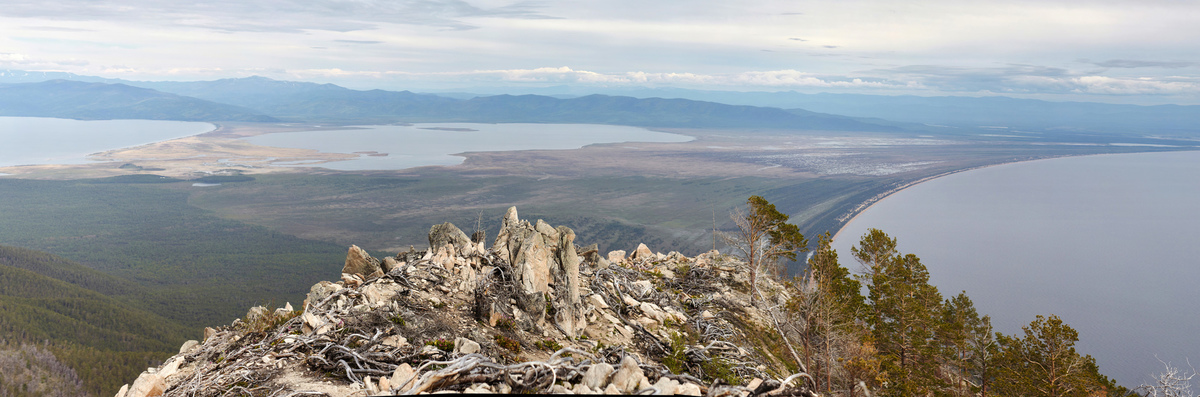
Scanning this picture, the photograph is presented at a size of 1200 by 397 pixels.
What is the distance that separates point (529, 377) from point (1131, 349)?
113143 millimetres

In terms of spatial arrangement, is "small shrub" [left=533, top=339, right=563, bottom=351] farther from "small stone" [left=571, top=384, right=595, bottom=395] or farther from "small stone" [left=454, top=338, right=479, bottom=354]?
Answer: "small stone" [left=571, top=384, right=595, bottom=395]

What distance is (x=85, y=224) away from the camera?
167250 millimetres

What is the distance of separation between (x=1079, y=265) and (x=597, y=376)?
164 metres

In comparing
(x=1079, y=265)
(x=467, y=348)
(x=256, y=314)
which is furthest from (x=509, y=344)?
(x=1079, y=265)

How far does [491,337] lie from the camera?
43.5 feet

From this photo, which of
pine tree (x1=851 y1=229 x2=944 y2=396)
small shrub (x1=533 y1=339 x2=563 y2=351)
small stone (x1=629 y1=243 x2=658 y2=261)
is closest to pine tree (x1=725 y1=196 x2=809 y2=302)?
small stone (x1=629 y1=243 x2=658 y2=261)

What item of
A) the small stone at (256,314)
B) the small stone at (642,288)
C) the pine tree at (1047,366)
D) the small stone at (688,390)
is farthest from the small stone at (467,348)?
the pine tree at (1047,366)

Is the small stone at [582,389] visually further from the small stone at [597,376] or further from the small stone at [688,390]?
the small stone at [688,390]

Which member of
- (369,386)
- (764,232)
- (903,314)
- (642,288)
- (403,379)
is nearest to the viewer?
(403,379)

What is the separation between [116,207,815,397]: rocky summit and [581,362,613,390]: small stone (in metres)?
0.02

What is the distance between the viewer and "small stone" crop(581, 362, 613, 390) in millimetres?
8320

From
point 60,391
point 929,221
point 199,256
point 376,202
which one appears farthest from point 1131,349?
point 376,202

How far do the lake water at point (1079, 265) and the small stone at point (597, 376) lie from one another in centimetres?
9548

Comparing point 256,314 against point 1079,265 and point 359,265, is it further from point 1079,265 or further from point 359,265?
point 1079,265
